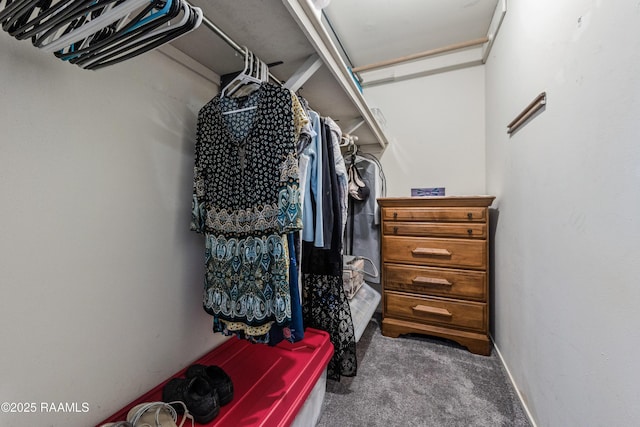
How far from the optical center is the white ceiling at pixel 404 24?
1695 millimetres

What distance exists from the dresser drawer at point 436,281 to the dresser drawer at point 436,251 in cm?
5

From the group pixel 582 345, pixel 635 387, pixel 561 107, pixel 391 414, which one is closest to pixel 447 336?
pixel 391 414

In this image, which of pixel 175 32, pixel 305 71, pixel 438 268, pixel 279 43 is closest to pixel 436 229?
pixel 438 268

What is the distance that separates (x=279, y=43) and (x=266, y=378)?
130 centimetres

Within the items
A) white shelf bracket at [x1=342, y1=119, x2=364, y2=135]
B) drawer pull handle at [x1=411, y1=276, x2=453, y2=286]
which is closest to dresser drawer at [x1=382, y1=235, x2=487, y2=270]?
drawer pull handle at [x1=411, y1=276, x2=453, y2=286]

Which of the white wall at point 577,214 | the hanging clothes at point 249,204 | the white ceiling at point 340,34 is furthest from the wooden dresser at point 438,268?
the hanging clothes at point 249,204

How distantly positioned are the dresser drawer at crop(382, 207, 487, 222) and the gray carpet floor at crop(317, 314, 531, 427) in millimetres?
898

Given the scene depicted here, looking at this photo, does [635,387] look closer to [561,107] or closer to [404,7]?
[561,107]

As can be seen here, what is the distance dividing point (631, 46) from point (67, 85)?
4.78ft

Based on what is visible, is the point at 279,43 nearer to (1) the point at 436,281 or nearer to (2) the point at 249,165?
(2) the point at 249,165

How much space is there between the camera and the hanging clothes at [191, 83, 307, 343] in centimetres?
88

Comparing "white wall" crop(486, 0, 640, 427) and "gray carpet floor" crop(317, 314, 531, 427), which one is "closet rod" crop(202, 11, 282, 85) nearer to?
"white wall" crop(486, 0, 640, 427)

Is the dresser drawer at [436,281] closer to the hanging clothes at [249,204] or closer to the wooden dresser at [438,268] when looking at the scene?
the wooden dresser at [438,268]

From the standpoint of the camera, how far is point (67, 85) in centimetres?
71
